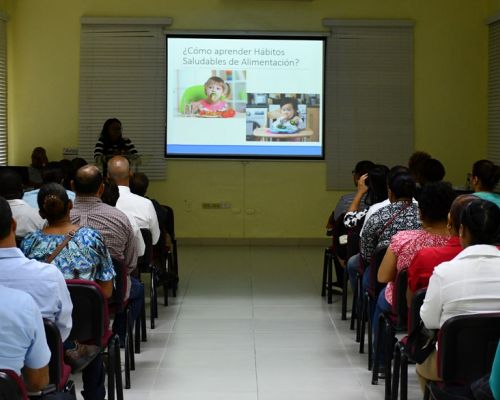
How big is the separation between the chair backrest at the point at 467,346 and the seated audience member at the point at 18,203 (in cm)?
311

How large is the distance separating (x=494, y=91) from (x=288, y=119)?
2.63 meters

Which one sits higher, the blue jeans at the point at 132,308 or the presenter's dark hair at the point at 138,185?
the presenter's dark hair at the point at 138,185

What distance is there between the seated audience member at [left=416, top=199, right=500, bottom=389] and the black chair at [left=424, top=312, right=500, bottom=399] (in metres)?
0.13

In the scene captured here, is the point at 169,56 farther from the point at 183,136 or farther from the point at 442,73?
the point at 442,73

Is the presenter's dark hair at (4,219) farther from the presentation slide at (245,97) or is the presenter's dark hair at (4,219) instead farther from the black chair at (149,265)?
the presentation slide at (245,97)

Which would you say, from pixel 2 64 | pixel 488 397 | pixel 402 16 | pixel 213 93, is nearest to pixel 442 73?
pixel 402 16

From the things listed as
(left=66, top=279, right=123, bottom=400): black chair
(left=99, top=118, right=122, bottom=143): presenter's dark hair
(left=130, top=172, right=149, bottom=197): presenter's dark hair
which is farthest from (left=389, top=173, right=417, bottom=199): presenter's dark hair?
(left=99, top=118, right=122, bottom=143): presenter's dark hair

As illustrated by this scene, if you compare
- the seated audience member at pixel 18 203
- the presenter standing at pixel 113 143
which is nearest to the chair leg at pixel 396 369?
the seated audience member at pixel 18 203

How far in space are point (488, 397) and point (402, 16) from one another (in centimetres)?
895

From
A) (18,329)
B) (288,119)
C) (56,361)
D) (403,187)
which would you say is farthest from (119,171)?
(288,119)

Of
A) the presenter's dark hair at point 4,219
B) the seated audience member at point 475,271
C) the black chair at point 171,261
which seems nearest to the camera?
the presenter's dark hair at point 4,219

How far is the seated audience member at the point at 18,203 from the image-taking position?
Result: 534 cm

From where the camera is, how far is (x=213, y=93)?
36.1 ft

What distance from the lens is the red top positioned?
392cm
